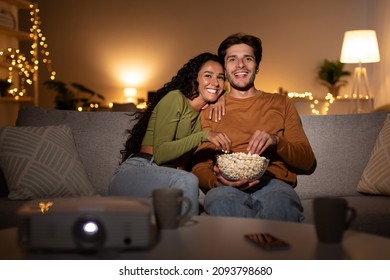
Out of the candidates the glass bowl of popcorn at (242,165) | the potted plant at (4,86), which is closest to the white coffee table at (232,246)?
the glass bowl of popcorn at (242,165)

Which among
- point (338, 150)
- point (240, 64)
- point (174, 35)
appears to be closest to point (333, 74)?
point (174, 35)

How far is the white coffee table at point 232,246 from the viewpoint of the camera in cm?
89

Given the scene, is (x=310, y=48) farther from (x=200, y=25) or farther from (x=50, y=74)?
(x=50, y=74)

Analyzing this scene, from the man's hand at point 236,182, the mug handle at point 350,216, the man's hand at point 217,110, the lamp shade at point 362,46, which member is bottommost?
the man's hand at point 236,182

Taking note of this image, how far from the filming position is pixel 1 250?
91 cm

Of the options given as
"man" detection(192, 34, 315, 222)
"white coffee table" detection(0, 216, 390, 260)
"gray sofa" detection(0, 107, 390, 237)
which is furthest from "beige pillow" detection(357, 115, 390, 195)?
"white coffee table" detection(0, 216, 390, 260)

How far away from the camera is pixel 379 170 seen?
74.4 inches

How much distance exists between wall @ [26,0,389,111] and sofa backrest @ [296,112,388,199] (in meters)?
4.64

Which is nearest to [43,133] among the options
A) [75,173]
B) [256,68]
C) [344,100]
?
[75,173]

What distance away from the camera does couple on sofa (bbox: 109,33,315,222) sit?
155 centimetres

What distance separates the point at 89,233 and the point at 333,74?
5.80m

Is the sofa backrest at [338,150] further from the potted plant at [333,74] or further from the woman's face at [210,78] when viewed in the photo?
the potted plant at [333,74]

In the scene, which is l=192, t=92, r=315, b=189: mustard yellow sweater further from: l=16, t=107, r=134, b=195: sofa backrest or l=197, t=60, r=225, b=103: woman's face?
l=16, t=107, r=134, b=195: sofa backrest

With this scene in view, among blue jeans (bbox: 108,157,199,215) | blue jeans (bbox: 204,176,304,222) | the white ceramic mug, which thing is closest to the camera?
the white ceramic mug
